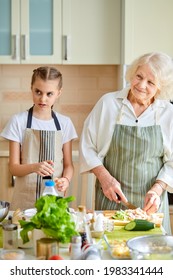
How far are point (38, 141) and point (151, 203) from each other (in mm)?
651

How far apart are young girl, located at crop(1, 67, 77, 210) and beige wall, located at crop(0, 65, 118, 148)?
4.74 feet

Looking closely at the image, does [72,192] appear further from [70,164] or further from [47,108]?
[47,108]

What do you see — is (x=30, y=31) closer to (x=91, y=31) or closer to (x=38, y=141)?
(x=91, y=31)

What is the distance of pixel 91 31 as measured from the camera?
383cm

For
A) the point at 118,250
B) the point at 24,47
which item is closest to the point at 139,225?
the point at 118,250

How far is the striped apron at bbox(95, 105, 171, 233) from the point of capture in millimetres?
2496

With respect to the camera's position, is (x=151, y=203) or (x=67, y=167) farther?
(x=67, y=167)

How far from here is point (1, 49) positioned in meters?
3.80

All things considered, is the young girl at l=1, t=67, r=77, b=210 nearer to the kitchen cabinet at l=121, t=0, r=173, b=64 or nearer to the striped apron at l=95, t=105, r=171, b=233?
the striped apron at l=95, t=105, r=171, b=233

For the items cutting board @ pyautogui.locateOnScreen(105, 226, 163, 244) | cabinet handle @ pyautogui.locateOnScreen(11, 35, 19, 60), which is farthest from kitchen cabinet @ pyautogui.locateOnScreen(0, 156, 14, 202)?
cutting board @ pyautogui.locateOnScreen(105, 226, 163, 244)

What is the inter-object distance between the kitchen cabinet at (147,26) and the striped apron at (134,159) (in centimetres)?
126

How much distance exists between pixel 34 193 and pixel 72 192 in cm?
27

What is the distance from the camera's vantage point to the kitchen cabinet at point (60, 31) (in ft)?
12.4

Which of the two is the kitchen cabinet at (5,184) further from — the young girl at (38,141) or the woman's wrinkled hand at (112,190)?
the woman's wrinkled hand at (112,190)
